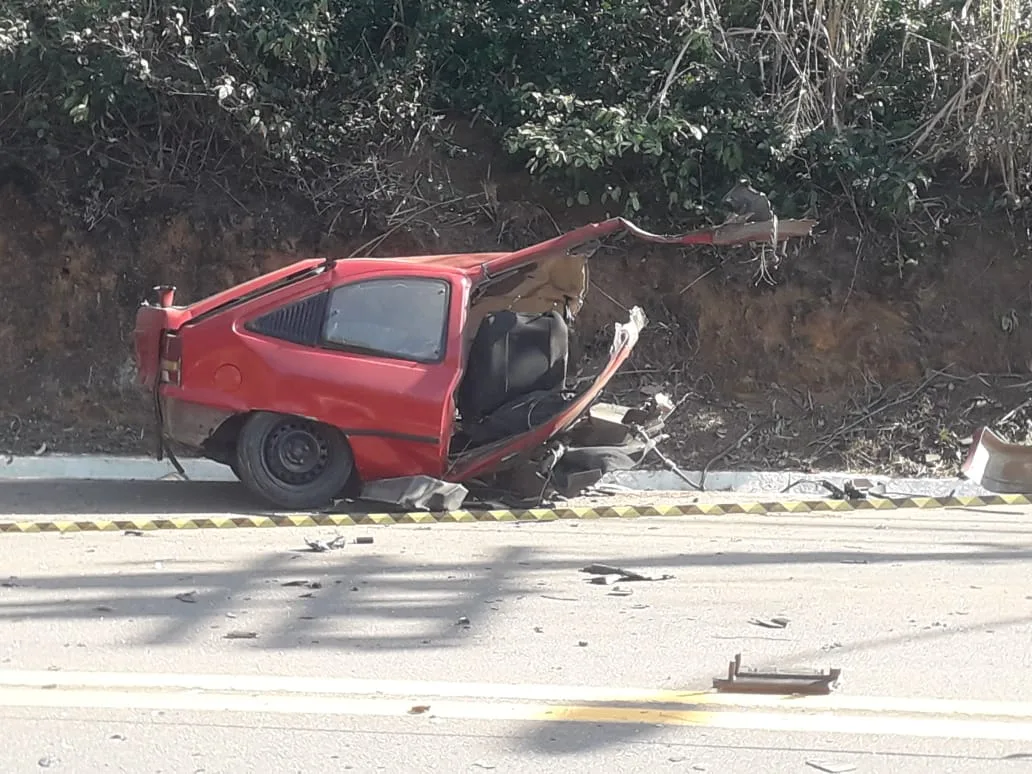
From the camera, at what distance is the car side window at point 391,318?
28.1ft

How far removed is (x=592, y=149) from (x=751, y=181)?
5.85ft

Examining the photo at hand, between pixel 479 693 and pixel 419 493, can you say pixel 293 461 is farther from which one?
pixel 479 693

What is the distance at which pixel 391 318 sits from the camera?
8602mm

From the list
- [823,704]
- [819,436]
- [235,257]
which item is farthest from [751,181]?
[823,704]

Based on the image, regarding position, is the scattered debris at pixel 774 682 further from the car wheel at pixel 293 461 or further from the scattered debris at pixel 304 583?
the car wheel at pixel 293 461

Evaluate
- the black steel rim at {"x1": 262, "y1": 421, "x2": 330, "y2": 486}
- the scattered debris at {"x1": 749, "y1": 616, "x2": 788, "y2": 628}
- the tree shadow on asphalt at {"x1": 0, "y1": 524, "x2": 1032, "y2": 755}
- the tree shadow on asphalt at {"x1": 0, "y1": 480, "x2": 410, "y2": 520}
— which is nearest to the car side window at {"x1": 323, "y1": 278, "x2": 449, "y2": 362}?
the black steel rim at {"x1": 262, "y1": 421, "x2": 330, "y2": 486}

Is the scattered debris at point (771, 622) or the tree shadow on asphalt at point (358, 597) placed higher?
Result: the scattered debris at point (771, 622)

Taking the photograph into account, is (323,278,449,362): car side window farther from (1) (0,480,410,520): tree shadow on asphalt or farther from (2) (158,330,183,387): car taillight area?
(1) (0,480,410,520): tree shadow on asphalt

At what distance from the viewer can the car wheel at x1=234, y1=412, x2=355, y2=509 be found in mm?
8680

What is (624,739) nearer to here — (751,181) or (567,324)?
(567,324)

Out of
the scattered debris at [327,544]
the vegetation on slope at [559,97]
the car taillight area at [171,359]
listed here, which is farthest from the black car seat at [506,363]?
the vegetation on slope at [559,97]

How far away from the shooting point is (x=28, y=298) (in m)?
13.1

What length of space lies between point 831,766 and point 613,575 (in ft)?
8.69

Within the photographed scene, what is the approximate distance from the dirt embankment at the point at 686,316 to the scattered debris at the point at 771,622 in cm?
583
